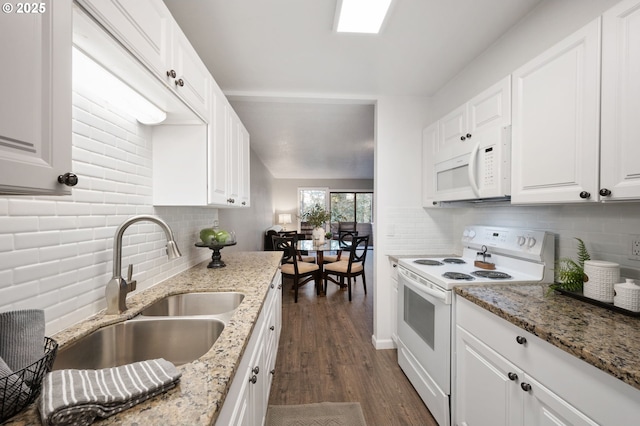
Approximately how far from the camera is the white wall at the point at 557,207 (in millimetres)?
1233

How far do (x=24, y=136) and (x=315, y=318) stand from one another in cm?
315

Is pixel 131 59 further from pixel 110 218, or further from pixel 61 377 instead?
pixel 61 377

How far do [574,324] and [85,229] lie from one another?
1.91 m

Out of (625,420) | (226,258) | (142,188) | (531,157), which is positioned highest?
(531,157)

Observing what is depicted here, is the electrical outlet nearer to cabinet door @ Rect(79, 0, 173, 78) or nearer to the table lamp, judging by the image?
cabinet door @ Rect(79, 0, 173, 78)

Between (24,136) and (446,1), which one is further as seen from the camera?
(446,1)

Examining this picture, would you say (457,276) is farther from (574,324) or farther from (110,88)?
(110,88)

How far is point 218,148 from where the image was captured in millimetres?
1692

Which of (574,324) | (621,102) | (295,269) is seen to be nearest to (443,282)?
(574,324)

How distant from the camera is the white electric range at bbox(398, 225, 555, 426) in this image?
1.55 metres

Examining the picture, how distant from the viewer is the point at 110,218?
46.5 inches

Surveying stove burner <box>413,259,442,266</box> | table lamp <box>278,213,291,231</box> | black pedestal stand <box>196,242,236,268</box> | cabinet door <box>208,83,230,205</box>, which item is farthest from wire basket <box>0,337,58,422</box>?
table lamp <box>278,213,291,231</box>

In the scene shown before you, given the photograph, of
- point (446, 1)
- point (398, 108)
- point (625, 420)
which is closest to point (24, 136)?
point (625, 420)

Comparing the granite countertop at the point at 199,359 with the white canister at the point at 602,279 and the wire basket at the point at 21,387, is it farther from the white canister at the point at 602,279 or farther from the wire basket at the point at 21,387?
the white canister at the point at 602,279
